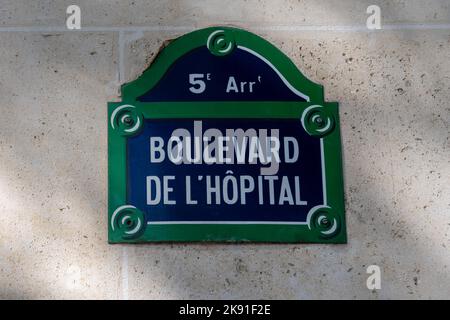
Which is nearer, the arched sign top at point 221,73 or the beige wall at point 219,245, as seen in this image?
the beige wall at point 219,245

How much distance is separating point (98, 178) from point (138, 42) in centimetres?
42

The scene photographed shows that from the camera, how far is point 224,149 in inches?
99.1

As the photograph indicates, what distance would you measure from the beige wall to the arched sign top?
0.04m

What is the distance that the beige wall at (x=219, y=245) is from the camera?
2430mm

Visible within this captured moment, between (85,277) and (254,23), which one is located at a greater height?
(254,23)

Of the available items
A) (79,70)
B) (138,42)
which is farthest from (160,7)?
(79,70)

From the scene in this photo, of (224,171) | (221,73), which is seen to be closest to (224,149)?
(224,171)

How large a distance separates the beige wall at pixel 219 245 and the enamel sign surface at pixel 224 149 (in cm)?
4

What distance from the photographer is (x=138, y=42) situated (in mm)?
2613

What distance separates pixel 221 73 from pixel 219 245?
1.63 feet

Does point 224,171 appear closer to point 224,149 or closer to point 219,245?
point 224,149

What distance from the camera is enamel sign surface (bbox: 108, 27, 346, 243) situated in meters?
2.46

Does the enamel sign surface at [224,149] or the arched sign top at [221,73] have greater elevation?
the arched sign top at [221,73]
